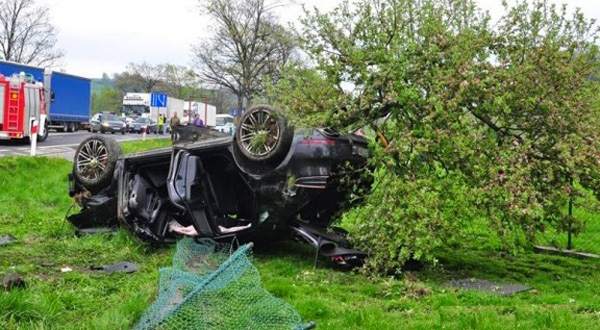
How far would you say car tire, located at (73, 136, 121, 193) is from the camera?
8734 millimetres

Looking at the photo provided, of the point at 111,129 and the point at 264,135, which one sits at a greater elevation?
the point at 111,129

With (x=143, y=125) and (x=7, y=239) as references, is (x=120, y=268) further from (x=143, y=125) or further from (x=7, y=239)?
(x=143, y=125)

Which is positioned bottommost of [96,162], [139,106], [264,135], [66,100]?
[96,162]

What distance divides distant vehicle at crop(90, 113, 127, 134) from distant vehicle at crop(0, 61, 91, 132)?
2.89 m

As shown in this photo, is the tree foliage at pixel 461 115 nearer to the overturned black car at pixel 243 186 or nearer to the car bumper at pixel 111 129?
the overturned black car at pixel 243 186

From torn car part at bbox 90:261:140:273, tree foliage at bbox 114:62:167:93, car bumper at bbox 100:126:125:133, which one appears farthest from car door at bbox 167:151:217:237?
tree foliage at bbox 114:62:167:93

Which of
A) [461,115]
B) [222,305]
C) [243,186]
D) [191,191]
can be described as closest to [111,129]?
[243,186]

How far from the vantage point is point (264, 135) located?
7.20 meters

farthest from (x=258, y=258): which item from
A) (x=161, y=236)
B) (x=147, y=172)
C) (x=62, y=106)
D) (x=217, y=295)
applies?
(x=62, y=106)

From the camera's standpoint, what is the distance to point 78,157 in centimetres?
898

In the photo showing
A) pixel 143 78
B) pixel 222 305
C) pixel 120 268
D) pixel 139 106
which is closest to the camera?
pixel 222 305

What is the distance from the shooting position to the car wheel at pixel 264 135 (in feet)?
23.2

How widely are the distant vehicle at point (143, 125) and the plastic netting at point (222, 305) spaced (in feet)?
145

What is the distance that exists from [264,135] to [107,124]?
131 feet
